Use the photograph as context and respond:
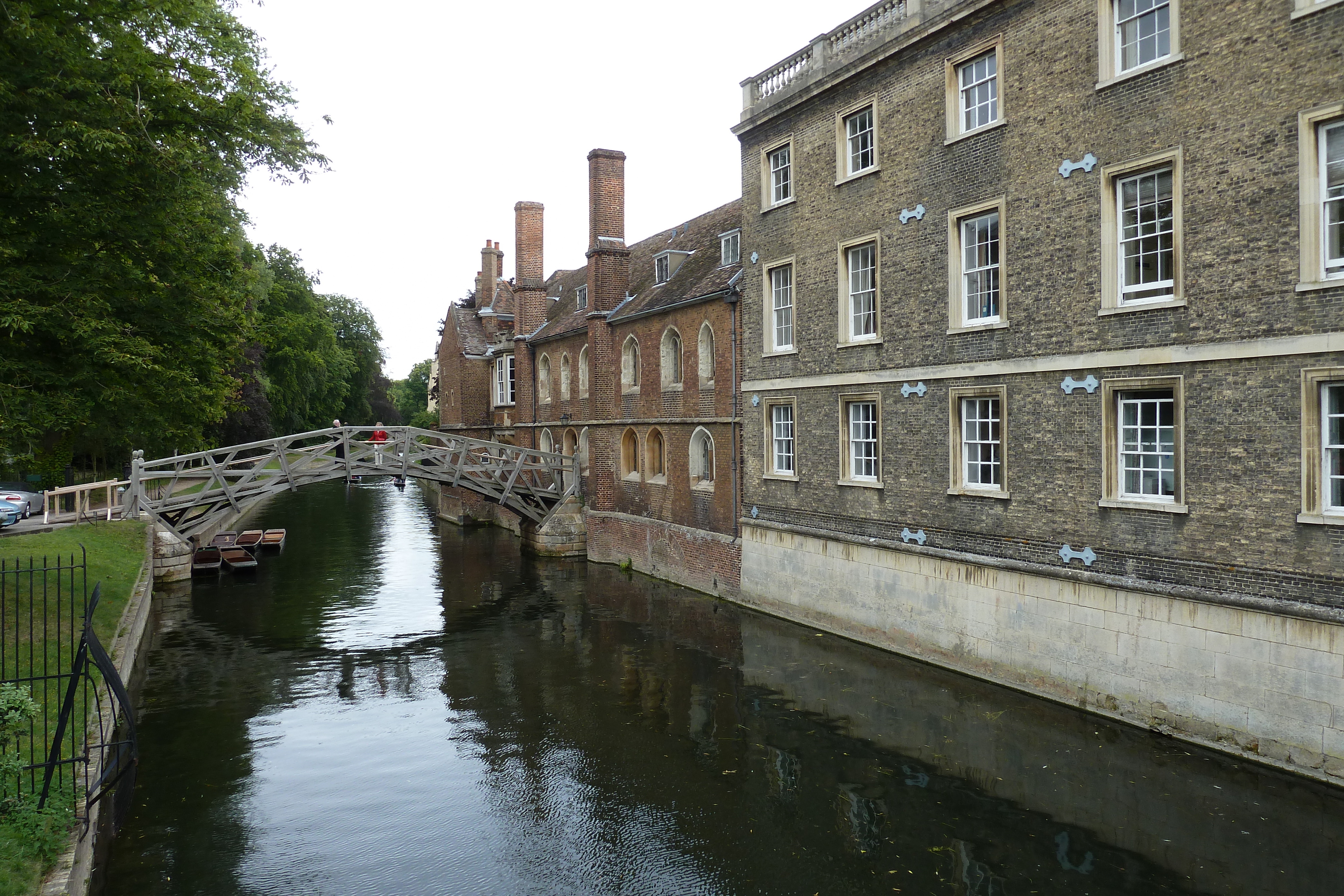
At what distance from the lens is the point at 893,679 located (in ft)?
48.6

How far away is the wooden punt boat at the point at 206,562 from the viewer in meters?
26.8

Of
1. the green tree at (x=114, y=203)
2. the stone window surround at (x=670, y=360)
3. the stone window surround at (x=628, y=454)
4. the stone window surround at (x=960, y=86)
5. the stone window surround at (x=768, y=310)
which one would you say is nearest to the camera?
the green tree at (x=114, y=203)

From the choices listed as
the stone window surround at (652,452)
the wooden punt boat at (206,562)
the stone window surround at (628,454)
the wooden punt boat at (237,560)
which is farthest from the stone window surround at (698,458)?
the wooden punt boat at (206,562)

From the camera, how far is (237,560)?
27594mm

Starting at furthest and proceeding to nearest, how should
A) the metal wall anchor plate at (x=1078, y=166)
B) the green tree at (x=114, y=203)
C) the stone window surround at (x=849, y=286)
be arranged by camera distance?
the stone window surround at (x=849, y=286) → the metal wall anchor plate at (x=1078, y=166) → the green tree at (x=114, y=203)

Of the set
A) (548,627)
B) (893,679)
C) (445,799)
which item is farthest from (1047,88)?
(548,627)

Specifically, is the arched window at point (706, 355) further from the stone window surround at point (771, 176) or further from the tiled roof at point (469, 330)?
the tiled roof at point (469, 330)

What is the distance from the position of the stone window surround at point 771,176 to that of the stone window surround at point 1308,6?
9.72 meters

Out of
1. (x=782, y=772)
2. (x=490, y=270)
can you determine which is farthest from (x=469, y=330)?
(x=782, y=772)

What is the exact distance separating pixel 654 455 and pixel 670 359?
3.00m

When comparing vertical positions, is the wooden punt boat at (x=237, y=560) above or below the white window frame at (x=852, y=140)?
below

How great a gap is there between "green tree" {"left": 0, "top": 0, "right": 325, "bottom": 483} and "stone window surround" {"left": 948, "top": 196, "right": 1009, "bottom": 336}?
10.5 metres

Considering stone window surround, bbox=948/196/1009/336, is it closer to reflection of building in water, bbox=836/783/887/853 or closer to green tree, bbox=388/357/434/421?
reflection of building in water, bbox=836/783/887/853

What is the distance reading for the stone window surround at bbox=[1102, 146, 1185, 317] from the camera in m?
11.4
